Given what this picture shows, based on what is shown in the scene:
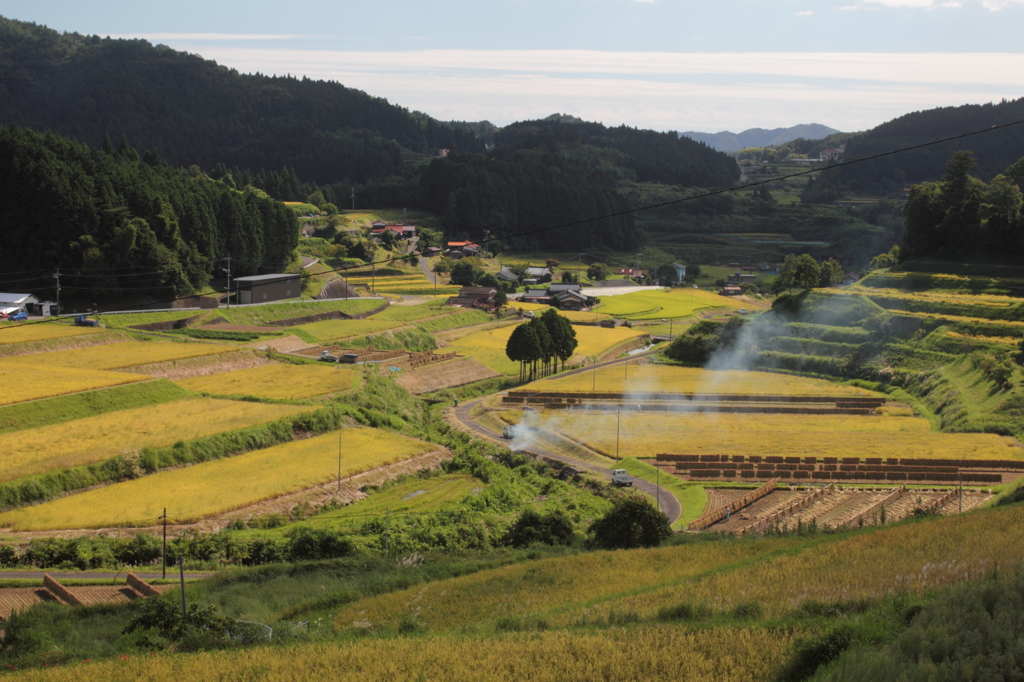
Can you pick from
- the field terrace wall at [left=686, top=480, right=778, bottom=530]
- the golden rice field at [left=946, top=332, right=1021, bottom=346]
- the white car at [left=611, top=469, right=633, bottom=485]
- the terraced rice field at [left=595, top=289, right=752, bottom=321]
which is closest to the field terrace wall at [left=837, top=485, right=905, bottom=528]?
the field terrace wall at [left=686, top=480, right=778, bottom=530]

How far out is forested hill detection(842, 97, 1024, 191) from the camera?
14925 cm

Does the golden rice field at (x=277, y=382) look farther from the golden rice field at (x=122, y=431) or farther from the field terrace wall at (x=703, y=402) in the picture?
the field terrace wall at (x=703, y=402)

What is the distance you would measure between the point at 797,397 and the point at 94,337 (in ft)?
114

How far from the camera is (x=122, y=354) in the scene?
1524 inches

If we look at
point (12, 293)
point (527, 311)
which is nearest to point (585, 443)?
point (12, 293)

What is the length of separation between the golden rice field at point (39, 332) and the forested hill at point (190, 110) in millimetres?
108233

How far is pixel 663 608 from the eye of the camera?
12.9 meters

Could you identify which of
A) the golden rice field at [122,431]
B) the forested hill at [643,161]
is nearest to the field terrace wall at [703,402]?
the golden rice field at [122,431]

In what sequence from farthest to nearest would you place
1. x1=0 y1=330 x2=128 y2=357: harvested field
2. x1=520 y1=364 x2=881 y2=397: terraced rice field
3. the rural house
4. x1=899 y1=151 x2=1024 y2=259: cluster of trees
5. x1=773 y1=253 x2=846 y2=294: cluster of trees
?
the rural house
x1=773 y1=253 x2=846 y2=294: cluster of trees
x1=899 y1=151 x2=1024 y2=259: cluster of trees
x1=520 y1=364 x2=881 y2=397: terraced rice field
x1=0 y1=330 x2=128 y2=357: harvested field

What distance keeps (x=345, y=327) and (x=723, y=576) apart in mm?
43107

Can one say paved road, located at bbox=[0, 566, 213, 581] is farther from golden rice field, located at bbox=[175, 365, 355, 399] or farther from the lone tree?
golden rice field, located at bbox=[175, 365, 355, 399]

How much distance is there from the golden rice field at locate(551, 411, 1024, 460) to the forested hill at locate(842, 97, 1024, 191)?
116 m

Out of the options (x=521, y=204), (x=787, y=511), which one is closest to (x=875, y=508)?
(x=787, y=511)

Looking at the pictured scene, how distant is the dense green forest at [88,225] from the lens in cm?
4822
